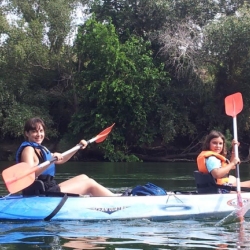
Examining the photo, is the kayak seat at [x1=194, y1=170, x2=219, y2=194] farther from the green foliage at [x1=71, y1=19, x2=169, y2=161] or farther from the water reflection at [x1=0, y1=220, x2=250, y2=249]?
the green foliage at [x1=71, y1=19, x2=169, y2=161]

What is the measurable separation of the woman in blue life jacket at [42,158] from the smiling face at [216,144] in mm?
1337

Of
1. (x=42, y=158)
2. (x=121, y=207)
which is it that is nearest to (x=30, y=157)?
(x=42, y=158)

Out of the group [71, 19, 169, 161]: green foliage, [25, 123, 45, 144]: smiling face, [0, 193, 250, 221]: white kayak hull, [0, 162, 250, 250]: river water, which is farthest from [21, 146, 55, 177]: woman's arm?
[71, 19, 169, 161]: green foliage

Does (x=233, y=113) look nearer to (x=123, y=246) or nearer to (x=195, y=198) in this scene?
(x=195, y=198)

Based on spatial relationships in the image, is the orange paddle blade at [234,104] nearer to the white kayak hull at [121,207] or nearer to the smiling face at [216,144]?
the smiling face at [216,144]

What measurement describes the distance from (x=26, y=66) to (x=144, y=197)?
16.8m

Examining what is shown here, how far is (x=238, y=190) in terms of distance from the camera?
21.0 feet

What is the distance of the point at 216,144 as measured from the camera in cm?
645

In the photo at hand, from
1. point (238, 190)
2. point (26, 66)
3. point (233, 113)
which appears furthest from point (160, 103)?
point (238, 190)

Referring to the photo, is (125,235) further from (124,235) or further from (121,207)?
(121,207)

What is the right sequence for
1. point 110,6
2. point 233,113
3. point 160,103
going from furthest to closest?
point 110,6
point 160,103
point 233,113

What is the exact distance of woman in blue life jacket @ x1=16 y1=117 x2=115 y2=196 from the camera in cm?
578

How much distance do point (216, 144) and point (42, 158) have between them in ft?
6.61

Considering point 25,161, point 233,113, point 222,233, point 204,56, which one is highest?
point 204,56
